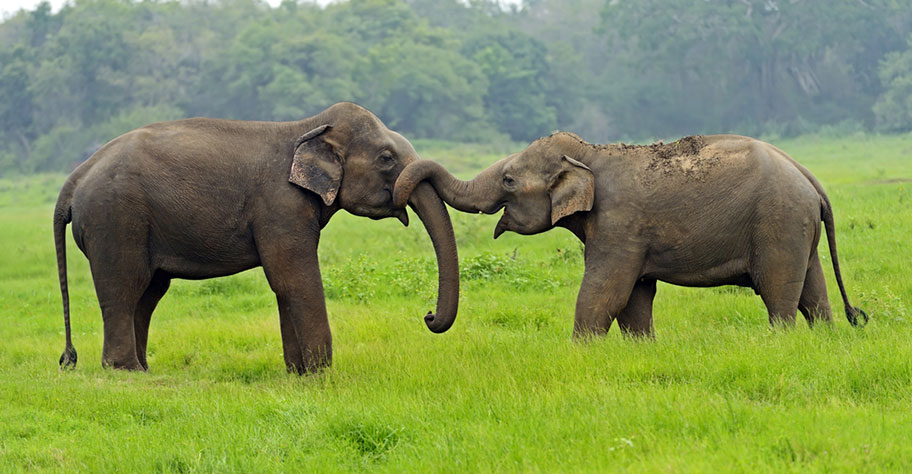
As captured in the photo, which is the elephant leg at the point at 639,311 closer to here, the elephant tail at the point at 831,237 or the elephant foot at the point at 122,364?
the elephant tail at the point at 831,237

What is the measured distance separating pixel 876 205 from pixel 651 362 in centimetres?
961

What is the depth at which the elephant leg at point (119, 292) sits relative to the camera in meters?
7.70

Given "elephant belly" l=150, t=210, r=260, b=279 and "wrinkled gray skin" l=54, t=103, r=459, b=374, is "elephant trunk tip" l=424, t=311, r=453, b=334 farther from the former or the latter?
"elephant belly" l=150, t=210, r=260, b=279

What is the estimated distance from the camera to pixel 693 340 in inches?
288

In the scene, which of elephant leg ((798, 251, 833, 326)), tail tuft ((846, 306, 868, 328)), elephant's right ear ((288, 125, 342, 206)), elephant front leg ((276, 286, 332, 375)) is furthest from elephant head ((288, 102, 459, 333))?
tail tuft ((846, 306, 868, 328))

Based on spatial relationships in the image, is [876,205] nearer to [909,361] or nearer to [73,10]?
[909,361]

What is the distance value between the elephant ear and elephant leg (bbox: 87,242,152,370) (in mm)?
3100

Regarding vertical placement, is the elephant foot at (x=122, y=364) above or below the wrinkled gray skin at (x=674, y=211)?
below

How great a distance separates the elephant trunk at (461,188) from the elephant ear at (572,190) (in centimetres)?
49

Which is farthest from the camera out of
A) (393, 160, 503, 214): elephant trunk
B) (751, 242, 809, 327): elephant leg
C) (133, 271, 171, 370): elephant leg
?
(133, 271, 171, 370): elephant leg

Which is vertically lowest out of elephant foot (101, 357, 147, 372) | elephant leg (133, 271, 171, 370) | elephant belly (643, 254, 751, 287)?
elephant foot (101, 357, 147, 372)

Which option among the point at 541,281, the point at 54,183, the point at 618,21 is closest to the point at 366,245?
the point at 541,281

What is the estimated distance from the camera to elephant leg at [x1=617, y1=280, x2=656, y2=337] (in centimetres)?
787

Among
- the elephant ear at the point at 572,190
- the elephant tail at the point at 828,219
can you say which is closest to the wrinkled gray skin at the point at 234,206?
the elephant ear at the point at 572,190
